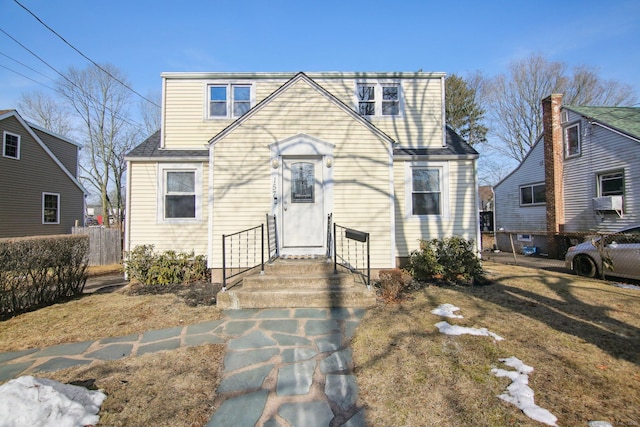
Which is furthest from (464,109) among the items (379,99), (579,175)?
(379,99)

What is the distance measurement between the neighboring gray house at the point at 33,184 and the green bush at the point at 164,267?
10.8 metres

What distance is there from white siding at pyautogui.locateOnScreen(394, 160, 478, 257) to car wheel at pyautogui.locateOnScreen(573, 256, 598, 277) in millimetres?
2978

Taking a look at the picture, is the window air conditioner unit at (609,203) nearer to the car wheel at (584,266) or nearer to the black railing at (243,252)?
the car wheel at (584,266)

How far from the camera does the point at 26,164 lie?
14836mm

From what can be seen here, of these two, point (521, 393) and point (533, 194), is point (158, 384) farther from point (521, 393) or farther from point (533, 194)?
point (533, 194)

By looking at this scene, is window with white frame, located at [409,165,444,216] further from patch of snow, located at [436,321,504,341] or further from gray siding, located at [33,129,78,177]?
gray siding, located at [33,129,78,177]

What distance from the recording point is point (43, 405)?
234 cm

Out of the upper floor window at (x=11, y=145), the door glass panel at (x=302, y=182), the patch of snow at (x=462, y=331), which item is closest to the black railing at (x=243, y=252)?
the door glass panel at (x=302, y=182)

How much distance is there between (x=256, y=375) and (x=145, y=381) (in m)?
1.10

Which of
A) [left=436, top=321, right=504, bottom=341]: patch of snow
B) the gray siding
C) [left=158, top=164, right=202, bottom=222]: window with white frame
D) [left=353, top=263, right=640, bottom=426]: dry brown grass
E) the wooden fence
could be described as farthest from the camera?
the gray siding

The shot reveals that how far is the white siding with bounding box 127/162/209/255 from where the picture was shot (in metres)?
8.40

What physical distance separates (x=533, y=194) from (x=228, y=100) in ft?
49.1

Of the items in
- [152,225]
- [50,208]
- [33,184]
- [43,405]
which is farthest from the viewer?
[50,208]

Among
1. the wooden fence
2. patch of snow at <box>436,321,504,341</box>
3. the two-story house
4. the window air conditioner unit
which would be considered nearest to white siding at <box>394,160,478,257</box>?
the two-story house
